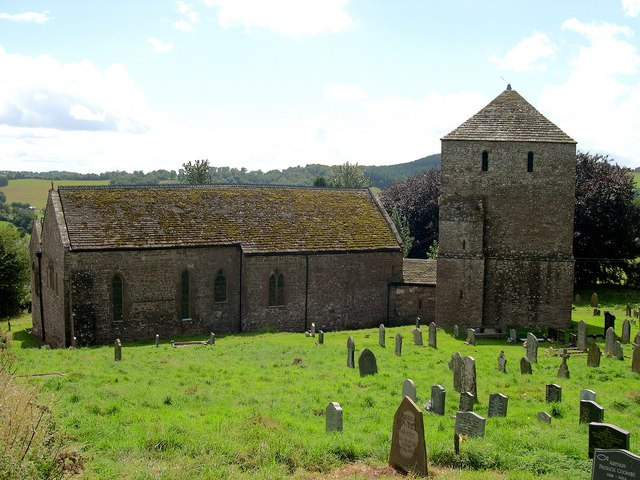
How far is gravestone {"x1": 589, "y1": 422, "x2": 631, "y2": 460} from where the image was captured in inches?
484

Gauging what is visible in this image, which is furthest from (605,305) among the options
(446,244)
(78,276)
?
(78,276)

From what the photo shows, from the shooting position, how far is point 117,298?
104ft

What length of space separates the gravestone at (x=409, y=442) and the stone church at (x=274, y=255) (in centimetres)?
2143

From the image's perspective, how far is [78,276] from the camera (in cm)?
3050

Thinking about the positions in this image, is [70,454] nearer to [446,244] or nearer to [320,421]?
[320,421]

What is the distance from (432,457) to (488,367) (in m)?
11.0

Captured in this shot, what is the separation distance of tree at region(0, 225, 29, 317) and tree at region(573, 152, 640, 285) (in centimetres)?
4327

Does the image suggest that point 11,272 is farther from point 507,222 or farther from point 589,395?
point 589,395

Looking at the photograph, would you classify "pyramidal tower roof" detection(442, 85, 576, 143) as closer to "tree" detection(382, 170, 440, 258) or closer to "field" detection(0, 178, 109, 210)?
"tree" detection(382, 170, 440, 258)

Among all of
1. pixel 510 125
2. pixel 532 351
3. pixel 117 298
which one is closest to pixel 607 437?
pixel 532 351

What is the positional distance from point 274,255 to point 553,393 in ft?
65.1

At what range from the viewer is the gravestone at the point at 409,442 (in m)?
12.2

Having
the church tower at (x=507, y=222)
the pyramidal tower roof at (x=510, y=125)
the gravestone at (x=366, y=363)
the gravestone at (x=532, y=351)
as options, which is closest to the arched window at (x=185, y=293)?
the church tower at (x=507, y=222)

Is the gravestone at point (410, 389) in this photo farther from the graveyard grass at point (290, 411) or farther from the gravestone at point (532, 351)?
the gravestone at point (532, 351)
